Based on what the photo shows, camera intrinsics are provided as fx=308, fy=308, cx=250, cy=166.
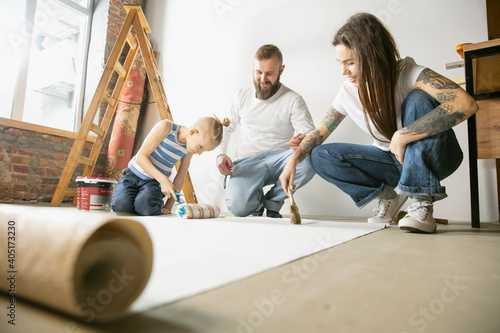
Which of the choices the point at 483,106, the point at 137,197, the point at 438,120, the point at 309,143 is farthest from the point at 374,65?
the point at 137,197

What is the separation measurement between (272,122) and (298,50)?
2.97ft

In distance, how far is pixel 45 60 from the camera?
2.85 meters

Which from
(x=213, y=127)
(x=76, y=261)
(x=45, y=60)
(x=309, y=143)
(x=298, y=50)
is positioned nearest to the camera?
(x=76, y=261)

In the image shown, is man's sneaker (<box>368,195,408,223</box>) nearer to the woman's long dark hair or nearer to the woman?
the woman

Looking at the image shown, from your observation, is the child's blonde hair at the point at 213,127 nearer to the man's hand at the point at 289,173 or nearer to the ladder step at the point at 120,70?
the man's hand at the point at 289,173

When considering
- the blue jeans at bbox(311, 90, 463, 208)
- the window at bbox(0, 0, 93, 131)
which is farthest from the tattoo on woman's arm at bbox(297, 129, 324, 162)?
the window at bbox(0, 0, 93, 131)

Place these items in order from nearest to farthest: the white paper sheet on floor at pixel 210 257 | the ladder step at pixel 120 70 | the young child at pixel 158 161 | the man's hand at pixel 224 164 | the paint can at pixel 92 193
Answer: the white paper sheet on floor at pixel 210 257 < the young child at pixel 158 161 < the paint can at pixel 92 193 < the man's hand at pixel 224 164 < the ladder step at pixel 120 70

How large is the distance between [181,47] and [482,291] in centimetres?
342

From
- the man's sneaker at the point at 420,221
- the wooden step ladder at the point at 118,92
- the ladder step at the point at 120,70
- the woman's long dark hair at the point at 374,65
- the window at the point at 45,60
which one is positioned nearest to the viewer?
the man's sneaker at the point at 420,221

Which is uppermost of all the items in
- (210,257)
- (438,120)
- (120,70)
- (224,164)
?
(120,70)

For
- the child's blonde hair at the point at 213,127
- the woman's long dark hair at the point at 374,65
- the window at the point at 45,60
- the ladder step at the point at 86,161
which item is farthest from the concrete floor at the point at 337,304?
the window at the point at 45,60

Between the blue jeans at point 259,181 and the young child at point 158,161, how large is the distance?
12.5 inches

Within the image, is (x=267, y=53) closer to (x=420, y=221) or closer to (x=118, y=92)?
(x=118, y=92)

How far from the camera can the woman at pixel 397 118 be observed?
1124 mm
